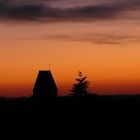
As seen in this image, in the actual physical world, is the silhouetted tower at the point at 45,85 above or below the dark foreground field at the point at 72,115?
above

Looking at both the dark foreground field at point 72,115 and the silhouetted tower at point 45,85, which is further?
the silhouetted tower at point 45,85

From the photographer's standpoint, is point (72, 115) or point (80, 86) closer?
point (72, 115)

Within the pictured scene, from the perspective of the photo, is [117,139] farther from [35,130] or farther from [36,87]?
[36,87]

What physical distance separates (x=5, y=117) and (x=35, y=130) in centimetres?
473

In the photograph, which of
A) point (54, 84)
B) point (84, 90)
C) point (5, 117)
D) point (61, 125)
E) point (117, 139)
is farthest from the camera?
point (84, 90)

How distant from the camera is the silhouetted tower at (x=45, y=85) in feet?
252

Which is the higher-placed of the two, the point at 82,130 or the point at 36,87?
the point at 36,87

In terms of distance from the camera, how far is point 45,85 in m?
77.2

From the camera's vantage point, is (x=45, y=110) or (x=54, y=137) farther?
(x=45, y=110)

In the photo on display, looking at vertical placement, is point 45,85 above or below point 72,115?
above

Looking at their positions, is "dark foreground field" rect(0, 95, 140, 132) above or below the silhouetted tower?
below

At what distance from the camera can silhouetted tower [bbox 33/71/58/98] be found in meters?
76.9

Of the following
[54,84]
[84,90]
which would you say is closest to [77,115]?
[54,84]

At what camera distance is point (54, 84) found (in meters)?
77.9
